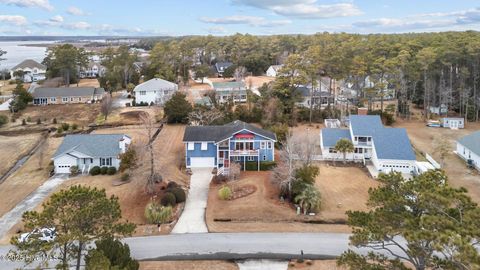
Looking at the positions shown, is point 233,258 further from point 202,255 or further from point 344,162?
point 344,162

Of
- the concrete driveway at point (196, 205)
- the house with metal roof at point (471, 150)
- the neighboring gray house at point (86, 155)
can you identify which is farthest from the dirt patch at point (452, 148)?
the neighboring gray house at point (86, 155)

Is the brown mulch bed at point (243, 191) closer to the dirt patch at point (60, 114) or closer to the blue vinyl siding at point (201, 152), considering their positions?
the blue vinyl siding at point (201, 152)

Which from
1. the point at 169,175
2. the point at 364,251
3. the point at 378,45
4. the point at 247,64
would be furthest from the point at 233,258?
the point at 247,64

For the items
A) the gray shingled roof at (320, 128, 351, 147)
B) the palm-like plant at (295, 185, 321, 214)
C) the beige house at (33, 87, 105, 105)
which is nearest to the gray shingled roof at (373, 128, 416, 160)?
the gray shingled roof at (320, 128, 351, 147)

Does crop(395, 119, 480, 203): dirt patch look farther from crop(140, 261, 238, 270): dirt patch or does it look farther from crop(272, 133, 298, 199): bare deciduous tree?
crop(140, 261, 238, 270): dirt patch

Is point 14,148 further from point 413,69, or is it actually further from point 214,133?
point 413,69
